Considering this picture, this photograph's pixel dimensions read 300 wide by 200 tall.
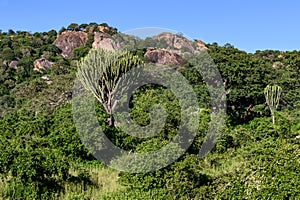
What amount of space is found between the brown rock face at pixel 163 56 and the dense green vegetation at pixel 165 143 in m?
12.1

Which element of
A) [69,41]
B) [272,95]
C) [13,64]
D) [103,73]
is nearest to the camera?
[103,73]

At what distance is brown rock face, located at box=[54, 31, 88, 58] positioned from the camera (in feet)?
122

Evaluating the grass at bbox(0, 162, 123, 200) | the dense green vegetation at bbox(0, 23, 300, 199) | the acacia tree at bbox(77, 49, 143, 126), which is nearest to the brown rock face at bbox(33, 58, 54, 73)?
the dense green vegetation at bbox(0, 23, 300, 199)

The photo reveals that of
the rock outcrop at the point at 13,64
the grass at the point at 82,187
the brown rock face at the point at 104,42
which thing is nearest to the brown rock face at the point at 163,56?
the brown rock face at the point at 104,42

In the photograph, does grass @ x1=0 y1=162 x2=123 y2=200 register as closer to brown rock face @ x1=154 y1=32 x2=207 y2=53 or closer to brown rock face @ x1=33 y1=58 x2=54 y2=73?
brown rock face @ x1=33 y1=58 x2=54 y2=73

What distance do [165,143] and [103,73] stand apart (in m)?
7.38

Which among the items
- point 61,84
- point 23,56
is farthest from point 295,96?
point 23,56

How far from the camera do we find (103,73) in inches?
546

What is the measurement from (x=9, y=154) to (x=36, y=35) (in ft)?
119

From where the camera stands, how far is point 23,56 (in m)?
32.3

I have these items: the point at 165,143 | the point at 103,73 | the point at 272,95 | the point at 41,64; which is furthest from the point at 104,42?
the point at 165,143

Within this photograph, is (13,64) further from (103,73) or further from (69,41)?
(103,73)

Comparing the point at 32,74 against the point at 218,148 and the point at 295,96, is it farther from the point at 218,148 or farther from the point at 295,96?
the point at 218,148

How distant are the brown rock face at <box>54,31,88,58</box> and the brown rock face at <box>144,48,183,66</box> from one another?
850 centimetres
